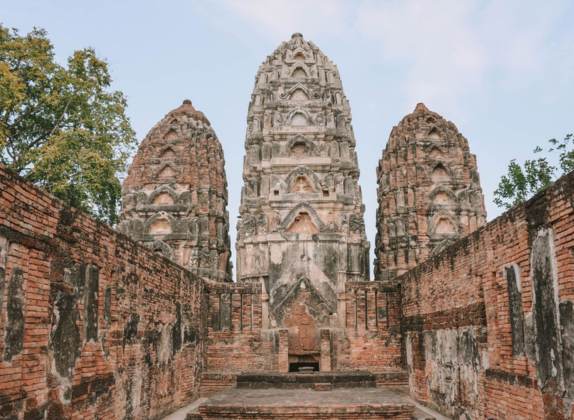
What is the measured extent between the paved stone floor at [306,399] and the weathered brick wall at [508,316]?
47.6 inches

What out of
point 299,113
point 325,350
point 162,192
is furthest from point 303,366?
point 299,113

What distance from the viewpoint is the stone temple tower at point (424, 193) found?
29.1 m

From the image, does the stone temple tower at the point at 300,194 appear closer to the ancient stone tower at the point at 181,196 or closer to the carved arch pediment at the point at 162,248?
the ancient stone tower at the point at 181,196

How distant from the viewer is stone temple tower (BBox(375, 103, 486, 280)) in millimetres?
29094

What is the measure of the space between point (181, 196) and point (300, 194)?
616 cm

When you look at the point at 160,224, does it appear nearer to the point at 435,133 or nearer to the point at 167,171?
the point at 167,171

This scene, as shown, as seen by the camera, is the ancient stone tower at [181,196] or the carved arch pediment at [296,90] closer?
the ancient stone tower at [181,196]

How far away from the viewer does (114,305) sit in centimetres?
914

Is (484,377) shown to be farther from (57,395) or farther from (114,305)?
(57,395)

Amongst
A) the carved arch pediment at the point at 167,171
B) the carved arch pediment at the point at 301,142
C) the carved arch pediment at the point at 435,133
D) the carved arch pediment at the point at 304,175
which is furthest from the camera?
the carved arch pediment at the point at 435,133

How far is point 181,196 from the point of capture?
29.5 meters

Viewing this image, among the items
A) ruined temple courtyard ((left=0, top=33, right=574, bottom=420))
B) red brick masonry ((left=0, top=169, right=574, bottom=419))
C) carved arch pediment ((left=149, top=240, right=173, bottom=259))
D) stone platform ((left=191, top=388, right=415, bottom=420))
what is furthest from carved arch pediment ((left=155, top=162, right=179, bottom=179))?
stone platform ((left=191, top=388, right=415, bottom=420))

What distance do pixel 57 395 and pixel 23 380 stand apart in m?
1.03

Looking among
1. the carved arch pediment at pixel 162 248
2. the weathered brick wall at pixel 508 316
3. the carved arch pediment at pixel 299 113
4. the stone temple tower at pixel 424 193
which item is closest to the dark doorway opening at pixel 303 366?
the weathered brick wall at pixel 508 316
